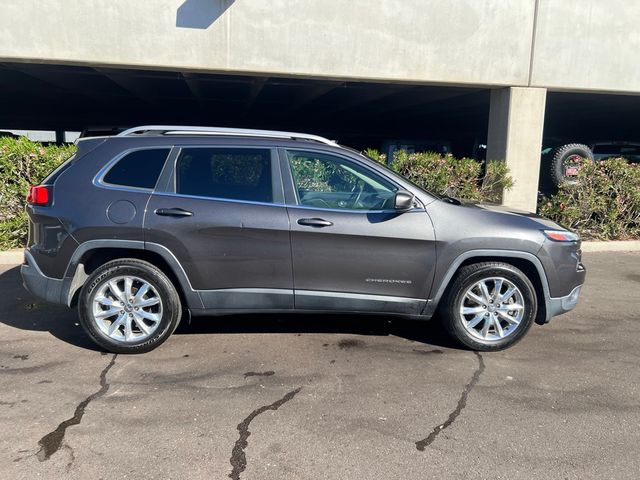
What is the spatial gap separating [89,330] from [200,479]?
6.58 ft

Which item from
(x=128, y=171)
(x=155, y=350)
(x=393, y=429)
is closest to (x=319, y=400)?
(x=393, y=429)

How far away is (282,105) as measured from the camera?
1802cm

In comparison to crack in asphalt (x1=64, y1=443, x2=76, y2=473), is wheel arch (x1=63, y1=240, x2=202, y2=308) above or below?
above

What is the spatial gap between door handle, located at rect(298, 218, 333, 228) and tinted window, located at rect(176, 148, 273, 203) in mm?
335

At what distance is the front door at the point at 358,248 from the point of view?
4191 mm

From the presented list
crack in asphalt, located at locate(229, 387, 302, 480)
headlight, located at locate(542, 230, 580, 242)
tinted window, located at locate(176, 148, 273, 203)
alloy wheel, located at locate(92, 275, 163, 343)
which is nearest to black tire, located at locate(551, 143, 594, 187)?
headlight, located at locate(542, 230, 580, 242)

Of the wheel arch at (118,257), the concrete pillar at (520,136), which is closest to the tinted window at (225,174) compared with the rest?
the wheel arch at (118,257)

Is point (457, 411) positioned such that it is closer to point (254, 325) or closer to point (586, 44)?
point (254, 325)

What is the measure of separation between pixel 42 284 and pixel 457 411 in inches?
135

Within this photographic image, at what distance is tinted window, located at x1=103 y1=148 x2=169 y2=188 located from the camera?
4.25 m

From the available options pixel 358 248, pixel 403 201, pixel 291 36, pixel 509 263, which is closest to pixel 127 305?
pixel 358 248

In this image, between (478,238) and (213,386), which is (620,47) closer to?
(478,238)

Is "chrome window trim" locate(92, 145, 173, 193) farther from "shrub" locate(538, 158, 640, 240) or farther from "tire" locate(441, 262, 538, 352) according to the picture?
"shrub" locate(538, 158, 640, 240)

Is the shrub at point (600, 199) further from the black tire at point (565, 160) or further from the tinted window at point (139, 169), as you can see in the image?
the tinted window at point (139, 169)
